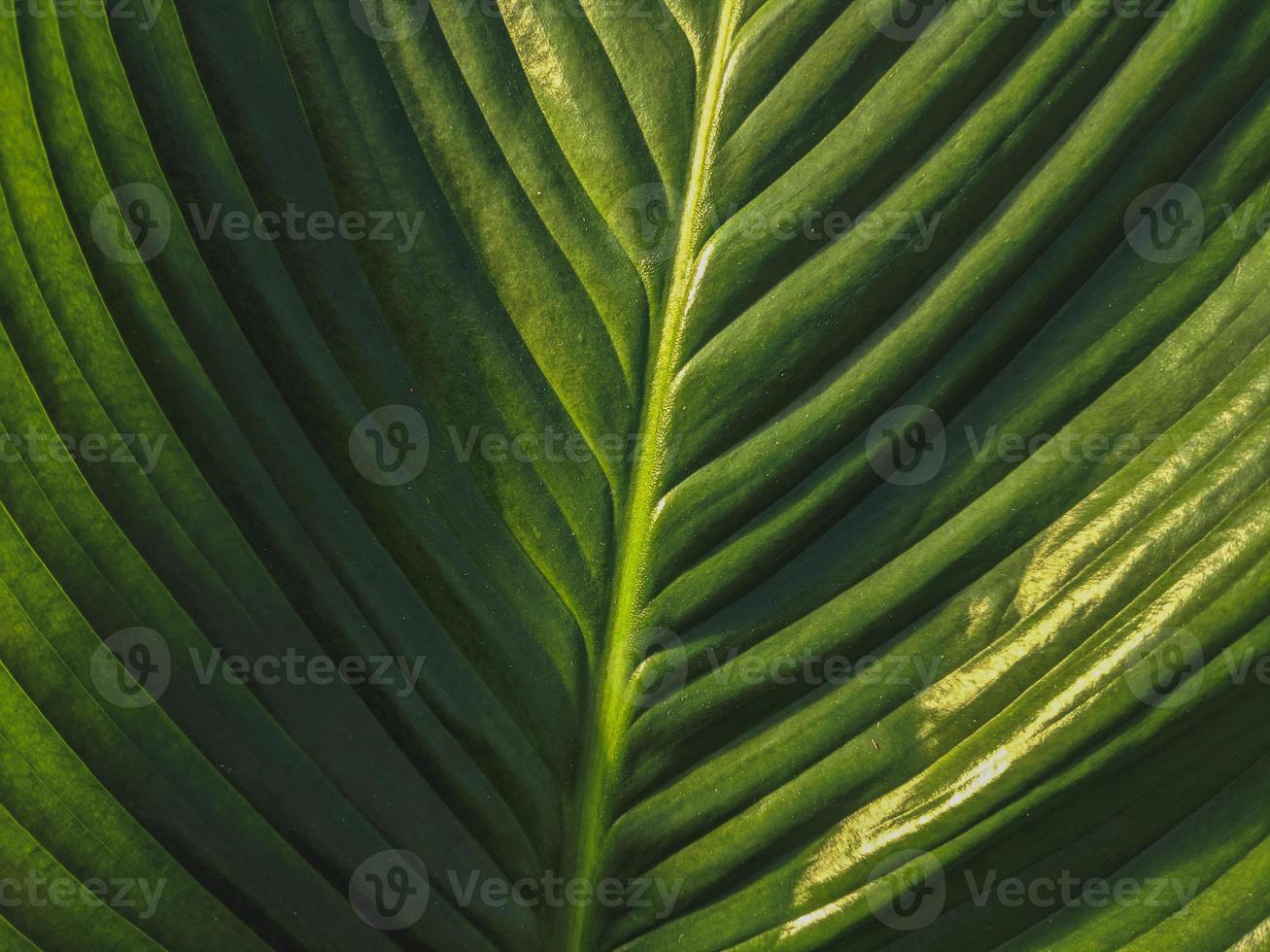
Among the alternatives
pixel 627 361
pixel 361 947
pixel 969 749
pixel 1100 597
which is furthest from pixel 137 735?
pixel 1100 597

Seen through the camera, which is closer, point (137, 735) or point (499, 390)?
point (137, 735)

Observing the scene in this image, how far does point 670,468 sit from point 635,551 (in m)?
0.09

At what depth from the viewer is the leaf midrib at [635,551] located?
1154mm

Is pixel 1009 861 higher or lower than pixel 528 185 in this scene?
lower

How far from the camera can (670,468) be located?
3.85 ft

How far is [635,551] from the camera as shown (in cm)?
118

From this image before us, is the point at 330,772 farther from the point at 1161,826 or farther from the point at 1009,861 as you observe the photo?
the point at 1161,826

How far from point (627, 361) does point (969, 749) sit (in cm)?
51

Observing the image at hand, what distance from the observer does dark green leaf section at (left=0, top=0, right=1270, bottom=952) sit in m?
1.09

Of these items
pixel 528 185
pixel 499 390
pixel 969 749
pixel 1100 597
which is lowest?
pixel 969 749

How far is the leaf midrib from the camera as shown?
1.15 metres

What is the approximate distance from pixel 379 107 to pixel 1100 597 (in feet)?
2.84

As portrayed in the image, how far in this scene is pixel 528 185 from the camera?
1.17 metres

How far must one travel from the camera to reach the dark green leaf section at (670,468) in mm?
1088
